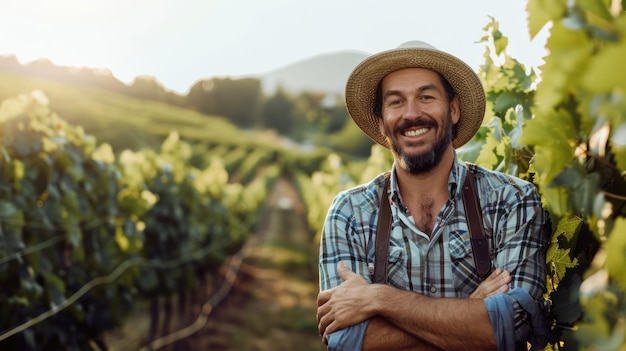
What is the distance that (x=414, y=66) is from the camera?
2.42 m

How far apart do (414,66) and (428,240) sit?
0.66 meters

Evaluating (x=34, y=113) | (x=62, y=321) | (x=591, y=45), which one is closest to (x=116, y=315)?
(x=62, y=321)

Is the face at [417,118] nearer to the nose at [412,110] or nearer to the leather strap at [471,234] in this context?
the nose at [412,110]

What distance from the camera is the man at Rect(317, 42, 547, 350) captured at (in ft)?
6.34

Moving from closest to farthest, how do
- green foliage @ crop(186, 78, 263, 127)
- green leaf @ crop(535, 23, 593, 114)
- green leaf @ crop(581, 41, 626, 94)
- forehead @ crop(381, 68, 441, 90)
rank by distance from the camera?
green leaf @ crop(581, 41, 626, 94), green leaf @ crop(535, 23, 593, 114), forehead @ crop(381, 68, 441, 90), green foliage @ crop(186, 78, 263, 127)

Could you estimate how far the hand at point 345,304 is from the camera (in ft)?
6.69

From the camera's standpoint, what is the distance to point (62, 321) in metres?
4.96

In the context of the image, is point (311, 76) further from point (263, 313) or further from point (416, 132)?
point (416, 132)

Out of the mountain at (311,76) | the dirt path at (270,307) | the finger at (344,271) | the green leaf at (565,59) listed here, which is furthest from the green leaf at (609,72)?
the mountain at (311,76)

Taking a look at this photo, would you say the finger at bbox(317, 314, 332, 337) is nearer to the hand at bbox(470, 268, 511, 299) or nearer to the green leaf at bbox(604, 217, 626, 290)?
the hand at bbox(470, 268, 511, 299)

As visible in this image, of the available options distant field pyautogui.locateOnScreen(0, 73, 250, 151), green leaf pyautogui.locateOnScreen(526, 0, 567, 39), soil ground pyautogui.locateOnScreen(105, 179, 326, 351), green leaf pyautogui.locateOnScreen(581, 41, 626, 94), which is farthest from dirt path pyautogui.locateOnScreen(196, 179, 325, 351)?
distant field pyautogui.locateOnScreen(0, 73, 250, 151)

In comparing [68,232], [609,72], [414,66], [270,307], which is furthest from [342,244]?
[270,307]

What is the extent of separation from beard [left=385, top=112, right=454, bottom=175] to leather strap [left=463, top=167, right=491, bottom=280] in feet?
0.55

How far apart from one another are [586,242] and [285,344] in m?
6.73
